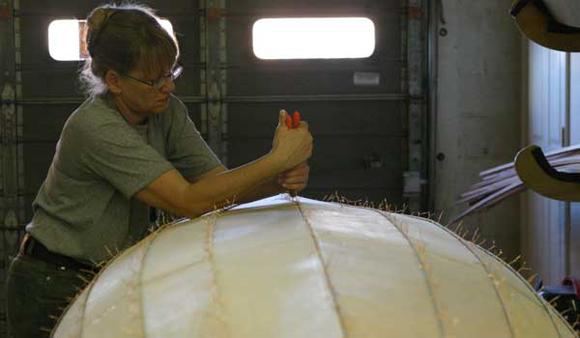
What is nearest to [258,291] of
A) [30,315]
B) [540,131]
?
[30,315]

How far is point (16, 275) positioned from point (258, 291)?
1.16 metres

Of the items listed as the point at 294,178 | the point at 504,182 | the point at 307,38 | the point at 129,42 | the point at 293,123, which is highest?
the point at 307,38

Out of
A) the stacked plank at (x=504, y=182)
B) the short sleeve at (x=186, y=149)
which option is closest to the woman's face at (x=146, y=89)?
the short sleeve at (x=186, y=149)

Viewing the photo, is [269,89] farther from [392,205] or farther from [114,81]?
[114,81]

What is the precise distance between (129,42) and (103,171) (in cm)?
32

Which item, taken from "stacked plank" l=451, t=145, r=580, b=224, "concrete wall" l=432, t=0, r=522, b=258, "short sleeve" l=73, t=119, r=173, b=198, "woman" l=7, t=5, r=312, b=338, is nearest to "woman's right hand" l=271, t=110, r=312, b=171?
"woman" l=7, t=5, r=312, b=338

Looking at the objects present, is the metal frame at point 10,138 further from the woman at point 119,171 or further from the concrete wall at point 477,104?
the woman at point 119,171

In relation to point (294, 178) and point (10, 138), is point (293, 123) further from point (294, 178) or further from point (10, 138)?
point (10, 138)

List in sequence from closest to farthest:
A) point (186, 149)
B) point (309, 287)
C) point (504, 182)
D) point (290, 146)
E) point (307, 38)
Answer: point (309, 287) → point (290, 146) → point (186, 149) → point (504, 182) → point (307, 38)

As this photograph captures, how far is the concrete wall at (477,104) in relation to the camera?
5.40m

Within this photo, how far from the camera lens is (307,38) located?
17.7 ft

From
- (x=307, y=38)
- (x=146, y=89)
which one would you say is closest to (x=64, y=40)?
(x=307, y=38)

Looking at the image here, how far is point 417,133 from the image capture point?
548 cm

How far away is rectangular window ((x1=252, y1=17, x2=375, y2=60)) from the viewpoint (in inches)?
212
